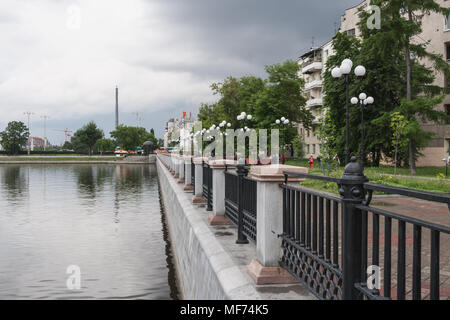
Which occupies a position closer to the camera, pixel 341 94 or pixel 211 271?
pixel 211 271

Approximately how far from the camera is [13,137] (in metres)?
106

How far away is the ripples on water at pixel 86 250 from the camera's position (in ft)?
29.5

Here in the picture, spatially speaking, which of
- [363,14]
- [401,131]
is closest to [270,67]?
[363,14]

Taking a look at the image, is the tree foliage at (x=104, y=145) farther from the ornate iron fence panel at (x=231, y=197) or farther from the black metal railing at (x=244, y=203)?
the black metal railing at (x=244, y=203)

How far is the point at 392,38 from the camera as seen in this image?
Answer: 2888cm

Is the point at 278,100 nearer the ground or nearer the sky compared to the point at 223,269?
nearer the sky

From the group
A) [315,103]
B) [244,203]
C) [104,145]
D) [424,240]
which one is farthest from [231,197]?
[104,145]

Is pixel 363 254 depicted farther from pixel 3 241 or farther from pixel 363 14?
pixel 363 14

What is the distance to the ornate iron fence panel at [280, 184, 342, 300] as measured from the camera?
3484 millimetres

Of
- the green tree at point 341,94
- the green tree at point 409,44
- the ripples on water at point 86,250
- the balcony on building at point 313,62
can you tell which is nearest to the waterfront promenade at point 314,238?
the ripples on water at point 86,250

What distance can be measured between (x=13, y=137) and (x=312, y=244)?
116 metres

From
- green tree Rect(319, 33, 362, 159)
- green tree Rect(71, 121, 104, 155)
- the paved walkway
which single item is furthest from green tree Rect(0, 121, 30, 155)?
the paved walkway

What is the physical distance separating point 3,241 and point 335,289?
13049 mm

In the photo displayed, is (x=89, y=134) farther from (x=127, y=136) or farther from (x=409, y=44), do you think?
A: (x=409, y=44)
